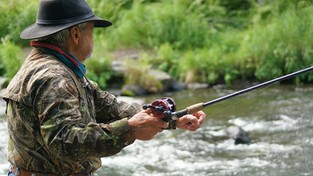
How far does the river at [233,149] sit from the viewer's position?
7.96 meters

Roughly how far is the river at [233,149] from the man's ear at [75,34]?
5006 mm

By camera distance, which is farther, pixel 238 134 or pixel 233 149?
pixel 238 134

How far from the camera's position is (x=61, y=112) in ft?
8.79

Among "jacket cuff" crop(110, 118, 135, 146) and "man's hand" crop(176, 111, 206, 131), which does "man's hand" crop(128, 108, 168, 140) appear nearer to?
"jacket cuff" crop(110, 118, 135, 146)

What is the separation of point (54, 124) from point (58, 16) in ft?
1.72

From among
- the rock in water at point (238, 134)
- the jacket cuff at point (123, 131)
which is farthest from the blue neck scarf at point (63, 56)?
the rock in water at point (238, 134)

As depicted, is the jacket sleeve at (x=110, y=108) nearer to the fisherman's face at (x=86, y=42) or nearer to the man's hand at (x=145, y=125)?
the fisherman's face at (x=86, y=42)

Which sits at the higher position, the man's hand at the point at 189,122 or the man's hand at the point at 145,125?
the man's hand at the point at 145,125

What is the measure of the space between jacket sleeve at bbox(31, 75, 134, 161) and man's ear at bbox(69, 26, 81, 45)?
240mm

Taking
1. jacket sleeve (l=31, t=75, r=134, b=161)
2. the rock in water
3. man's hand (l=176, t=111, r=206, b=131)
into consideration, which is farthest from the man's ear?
the rock in water

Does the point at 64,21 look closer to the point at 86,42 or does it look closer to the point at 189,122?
the point at 86,42

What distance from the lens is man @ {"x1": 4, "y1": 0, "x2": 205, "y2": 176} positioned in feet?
8.80

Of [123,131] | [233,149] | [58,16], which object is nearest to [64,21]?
[58,16]

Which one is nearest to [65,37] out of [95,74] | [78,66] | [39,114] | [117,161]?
[78,66]
